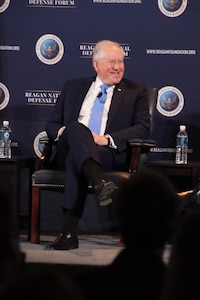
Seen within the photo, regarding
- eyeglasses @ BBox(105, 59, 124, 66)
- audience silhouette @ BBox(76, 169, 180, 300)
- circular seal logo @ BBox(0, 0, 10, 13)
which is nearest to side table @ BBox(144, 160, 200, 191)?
eyeglasses @ BBox(105, 59, 124, 66)

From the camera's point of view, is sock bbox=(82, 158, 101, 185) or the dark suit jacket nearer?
sock bbox=(82, 158, 101, 185)

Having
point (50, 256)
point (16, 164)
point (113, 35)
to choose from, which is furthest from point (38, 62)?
point (50, 256)

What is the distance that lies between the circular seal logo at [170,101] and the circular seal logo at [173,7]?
21.0 inches

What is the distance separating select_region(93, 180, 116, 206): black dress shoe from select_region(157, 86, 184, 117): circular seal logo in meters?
1.33

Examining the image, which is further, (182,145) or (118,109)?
(182,145)

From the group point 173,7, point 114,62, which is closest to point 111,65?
point 114,62

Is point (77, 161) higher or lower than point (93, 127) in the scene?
lower

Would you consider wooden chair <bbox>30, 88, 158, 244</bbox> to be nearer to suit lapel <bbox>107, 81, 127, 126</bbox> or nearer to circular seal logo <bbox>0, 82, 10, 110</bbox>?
suit lapel <bbox>107, 81, 127, 126</bbox>

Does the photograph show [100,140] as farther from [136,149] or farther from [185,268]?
[185,268]

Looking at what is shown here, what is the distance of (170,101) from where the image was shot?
5.00m

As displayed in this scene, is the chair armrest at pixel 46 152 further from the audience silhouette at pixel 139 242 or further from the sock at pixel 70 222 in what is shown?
the audience silhouette at pixel 139 242

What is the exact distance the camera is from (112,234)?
5035 millimetres

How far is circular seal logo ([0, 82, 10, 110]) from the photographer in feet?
16.8

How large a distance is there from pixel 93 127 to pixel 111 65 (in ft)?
1.39
